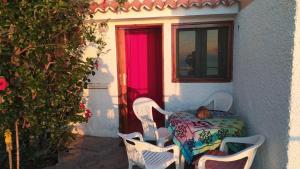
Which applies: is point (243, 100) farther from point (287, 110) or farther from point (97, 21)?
point (97, 21)

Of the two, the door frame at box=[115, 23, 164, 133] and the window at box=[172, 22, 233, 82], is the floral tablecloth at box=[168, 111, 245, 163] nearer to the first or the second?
the window at box=[172, 22, 233, 82]

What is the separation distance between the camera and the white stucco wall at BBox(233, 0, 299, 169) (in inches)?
105

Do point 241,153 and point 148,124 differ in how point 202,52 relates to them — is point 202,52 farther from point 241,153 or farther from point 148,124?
point 241,153

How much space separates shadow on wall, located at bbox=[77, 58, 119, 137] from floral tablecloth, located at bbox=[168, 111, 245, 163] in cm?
242

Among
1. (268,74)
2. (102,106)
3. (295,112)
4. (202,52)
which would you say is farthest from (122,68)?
(295,112)

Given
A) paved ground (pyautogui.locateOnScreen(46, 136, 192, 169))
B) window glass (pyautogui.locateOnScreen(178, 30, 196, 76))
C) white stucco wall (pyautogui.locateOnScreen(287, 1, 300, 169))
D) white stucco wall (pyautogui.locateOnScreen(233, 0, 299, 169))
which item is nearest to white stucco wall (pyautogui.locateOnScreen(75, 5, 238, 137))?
window glass (pyautogui.locateOnScreen(178, 30, 196, 76))

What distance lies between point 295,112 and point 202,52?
3581 mm

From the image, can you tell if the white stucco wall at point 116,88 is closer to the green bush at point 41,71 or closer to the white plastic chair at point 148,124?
the white plastic chair at point 148,124

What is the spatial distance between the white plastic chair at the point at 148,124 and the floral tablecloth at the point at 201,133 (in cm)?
71

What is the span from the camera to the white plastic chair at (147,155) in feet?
11.9

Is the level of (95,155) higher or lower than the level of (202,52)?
lower

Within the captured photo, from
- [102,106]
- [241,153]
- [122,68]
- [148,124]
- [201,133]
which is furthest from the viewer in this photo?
[102,106]

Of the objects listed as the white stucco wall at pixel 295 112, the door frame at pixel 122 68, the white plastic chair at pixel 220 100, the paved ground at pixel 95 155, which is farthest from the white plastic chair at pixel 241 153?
the door frame at pixel 122 68

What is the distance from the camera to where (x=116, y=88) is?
20.7 feet
